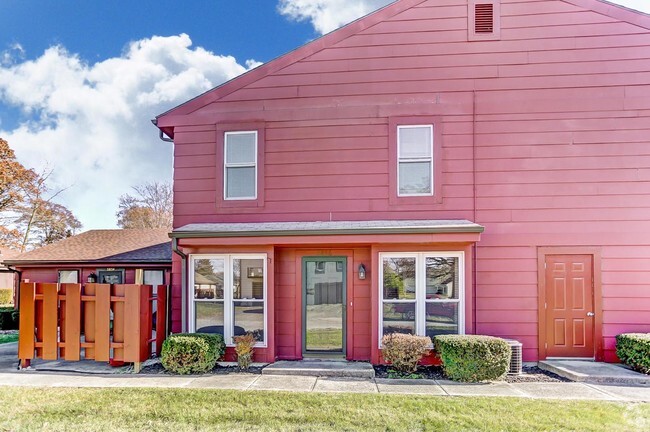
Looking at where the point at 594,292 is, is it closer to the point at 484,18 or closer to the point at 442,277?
the point at 442,277

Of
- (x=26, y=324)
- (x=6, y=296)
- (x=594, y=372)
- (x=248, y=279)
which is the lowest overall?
(x=6, y=296)

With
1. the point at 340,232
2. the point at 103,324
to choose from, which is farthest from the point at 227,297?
the point at 340,232

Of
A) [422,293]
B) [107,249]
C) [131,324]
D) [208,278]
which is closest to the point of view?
[131,324]

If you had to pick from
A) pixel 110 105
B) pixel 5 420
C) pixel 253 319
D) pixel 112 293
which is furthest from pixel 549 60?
pixel 110 105

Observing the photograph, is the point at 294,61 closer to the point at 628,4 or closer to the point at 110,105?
the point at 628,4

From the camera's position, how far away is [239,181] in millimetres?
8242

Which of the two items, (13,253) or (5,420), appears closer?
(5,420)

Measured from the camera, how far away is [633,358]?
6.70 meters

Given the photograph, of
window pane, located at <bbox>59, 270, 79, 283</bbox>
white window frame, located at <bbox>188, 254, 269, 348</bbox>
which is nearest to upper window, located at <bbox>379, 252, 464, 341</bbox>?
white window frame, located at <bbox>188, 254, 269, 348</bbox>

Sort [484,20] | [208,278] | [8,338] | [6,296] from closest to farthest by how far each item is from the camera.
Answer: [208,278] → [484,20] → [8,338] → [6,296]

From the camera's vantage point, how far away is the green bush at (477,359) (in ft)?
20.6

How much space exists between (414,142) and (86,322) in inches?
283

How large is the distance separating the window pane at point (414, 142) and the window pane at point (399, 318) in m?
3.00

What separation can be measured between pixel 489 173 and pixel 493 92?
1659mm
